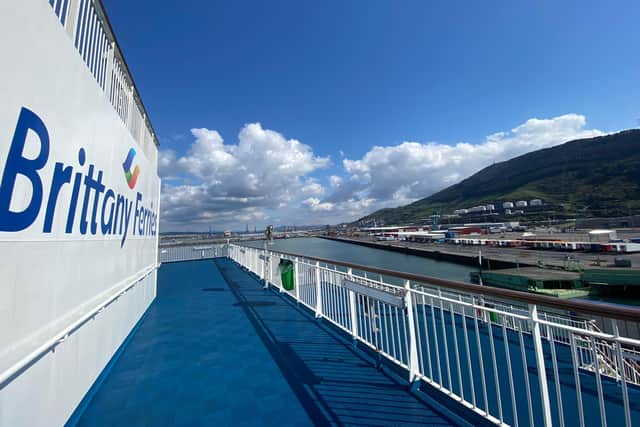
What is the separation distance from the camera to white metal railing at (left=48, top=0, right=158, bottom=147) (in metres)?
1.72

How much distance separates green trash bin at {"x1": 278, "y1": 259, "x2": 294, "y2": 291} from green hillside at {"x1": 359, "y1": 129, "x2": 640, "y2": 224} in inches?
2880

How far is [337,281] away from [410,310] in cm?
135

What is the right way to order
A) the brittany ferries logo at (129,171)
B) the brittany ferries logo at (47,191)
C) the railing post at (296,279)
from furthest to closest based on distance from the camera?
the railing post at (296,279) < the brittany ferries logo at (129,171) < the brittany ferries logo at (47,191)

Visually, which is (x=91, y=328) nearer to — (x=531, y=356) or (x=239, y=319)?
(x=239, y=319)

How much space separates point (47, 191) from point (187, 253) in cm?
1029

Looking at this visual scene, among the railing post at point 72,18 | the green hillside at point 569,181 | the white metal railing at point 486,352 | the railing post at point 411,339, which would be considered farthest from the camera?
the green hillside at point 569,181

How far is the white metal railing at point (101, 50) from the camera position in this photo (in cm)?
172

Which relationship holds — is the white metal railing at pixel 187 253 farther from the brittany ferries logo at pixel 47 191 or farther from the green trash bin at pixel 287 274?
the brittany ferries logo at pixel 47 191

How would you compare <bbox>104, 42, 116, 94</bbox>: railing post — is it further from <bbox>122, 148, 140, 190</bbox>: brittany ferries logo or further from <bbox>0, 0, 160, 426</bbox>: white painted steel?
<bbox>122, 148, 140, 190</bbox>: brittany ferries logo

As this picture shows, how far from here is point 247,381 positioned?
215 cm

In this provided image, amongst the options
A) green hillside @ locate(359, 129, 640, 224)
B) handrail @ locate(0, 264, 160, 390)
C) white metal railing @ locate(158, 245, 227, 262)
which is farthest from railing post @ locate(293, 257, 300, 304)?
green hillside @ locate(359, 129, 640, 224)

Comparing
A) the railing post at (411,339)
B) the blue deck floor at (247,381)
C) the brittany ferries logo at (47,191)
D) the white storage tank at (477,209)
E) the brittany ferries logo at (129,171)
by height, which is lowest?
the blue deck floor at (247,381)

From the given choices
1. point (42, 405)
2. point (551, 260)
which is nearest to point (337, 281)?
point (42, 405)

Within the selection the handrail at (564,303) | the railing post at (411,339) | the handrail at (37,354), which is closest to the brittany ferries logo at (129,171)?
the handrail at (37,354)
